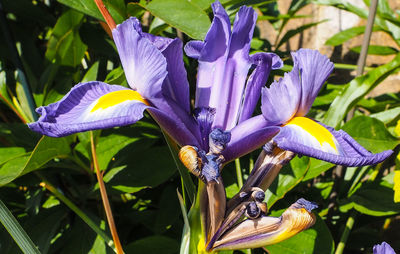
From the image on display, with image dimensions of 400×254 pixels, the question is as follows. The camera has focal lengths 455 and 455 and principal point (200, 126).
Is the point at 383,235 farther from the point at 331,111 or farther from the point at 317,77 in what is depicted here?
the point at 317,77

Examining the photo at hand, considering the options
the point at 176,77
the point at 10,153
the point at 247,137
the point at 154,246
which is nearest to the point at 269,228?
the point at 247,137

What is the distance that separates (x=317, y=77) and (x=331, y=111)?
274 millimetres

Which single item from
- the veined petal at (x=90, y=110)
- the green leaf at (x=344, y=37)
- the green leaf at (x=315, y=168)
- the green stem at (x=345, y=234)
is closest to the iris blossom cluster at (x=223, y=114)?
the veined petal at (x=90, y=110)

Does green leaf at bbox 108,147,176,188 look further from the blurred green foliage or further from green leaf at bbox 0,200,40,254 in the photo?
green leaf at bbox 0,200,40,254

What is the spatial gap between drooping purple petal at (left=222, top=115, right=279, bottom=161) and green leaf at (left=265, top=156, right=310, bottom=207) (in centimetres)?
24

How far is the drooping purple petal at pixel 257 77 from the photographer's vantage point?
58cm

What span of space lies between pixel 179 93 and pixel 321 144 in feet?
0.65

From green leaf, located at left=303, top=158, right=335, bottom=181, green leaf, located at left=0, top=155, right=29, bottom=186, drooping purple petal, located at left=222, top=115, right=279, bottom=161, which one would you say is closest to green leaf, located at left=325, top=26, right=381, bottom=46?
green leaf, located at left=303, top=158, right=335, bottom=181

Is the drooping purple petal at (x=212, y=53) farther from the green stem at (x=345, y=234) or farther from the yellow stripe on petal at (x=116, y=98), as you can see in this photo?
the green stem at (x=345, y=234)

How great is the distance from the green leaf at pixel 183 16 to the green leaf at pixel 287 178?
286 millimetres

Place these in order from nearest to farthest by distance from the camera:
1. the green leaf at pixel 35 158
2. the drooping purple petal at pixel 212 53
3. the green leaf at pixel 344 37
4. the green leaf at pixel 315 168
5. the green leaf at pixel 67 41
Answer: the drooping purple petal at pixel 212 53
the green leaf at pixel 35 158
the green leaf at pixel 315 168
the green leaf at pixel 67 41
the green leaf at pixel 344 37

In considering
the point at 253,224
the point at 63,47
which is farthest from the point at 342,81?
the point at 253,224

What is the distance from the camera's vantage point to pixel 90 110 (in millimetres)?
497

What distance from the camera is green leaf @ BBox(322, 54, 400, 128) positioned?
79cm
